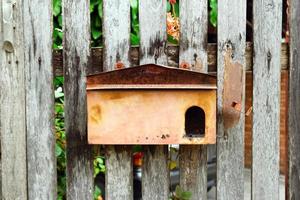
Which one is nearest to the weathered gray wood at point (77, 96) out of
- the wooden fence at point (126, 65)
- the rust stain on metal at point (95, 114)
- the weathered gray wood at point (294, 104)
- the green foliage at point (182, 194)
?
the wooden fence at point (126, 65)

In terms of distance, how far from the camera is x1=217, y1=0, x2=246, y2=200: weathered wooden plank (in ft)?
6.71

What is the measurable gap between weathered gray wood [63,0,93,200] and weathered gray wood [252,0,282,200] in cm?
69

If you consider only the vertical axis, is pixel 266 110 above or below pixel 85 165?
above

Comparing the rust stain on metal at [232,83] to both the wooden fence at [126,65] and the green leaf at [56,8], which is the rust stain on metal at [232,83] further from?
the green leaf at [56,8]

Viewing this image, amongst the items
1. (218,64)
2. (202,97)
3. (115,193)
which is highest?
(218,64)

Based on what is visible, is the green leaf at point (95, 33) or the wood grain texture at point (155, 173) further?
the green leaf at point (95, 33)

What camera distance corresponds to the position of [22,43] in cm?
206

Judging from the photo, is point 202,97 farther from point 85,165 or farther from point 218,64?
point 85,165

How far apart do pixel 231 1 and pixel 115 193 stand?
0.92 metres

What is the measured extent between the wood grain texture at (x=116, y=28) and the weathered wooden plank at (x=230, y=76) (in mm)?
379

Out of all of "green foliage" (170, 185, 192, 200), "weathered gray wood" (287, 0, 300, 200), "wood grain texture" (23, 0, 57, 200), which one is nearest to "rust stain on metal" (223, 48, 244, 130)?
"weathered gray wood" (287, 0, 300, 200)

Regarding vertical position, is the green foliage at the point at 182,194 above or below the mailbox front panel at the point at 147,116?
below

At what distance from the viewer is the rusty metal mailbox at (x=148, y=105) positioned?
192 centimetres

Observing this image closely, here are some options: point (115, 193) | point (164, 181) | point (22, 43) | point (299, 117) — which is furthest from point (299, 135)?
point (22, 43)
